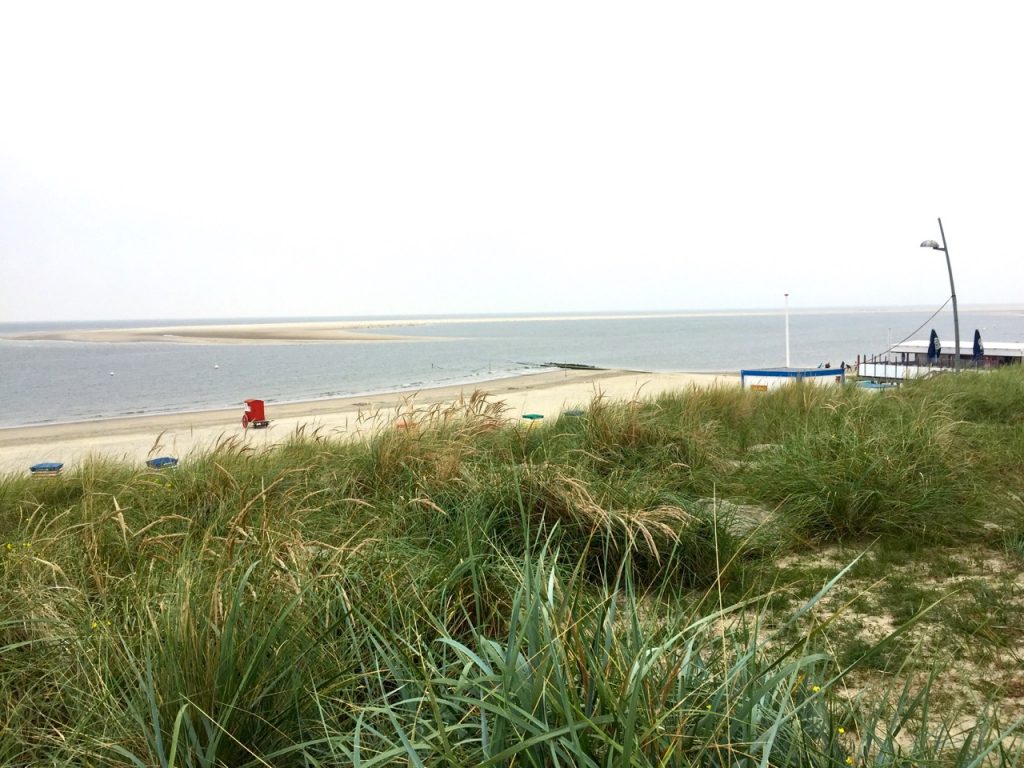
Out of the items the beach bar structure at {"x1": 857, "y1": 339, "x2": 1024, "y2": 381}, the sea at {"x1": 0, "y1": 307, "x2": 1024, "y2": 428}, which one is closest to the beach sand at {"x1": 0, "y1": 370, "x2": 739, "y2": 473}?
the sea at {"x1": 0, "y1": 307, "x2": 1024, "y2": 428}

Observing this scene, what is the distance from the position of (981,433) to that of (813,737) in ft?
18.4

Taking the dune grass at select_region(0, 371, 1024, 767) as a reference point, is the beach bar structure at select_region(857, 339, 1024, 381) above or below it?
below

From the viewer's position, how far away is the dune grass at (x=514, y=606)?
1.61 m

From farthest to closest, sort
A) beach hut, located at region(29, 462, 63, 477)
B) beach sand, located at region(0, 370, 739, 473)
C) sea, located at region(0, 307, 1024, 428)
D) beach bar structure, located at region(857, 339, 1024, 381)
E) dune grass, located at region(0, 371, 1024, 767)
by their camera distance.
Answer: sea, located at region(0, 307, 1024, 428)
beach bar structure, located at region(857, 339, 1024, 381)
beach sand, located at region(0, 370, 739, 473)
beach hut, located at region(29, 462, 63, 477)
dune grass, located at region(0, 371, 1024, 767)

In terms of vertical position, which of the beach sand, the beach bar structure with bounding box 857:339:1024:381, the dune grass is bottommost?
the beach sand

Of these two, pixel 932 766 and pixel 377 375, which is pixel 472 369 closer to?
pixel 377 375

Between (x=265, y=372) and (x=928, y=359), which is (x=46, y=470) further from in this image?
(x=265, y=372)

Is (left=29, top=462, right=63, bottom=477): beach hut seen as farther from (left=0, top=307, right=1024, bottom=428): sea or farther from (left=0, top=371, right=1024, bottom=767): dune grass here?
(left=0, top=307, right=1024, bottom=428): sea

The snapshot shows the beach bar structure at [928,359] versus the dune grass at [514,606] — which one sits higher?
the dune grass at [514,606]

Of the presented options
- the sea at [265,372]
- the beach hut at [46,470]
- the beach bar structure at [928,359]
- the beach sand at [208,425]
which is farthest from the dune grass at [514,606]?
the sea at [265,372]

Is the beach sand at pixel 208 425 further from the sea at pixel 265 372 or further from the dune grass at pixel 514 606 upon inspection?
the dune grass at pixel 514 606

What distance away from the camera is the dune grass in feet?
5.30

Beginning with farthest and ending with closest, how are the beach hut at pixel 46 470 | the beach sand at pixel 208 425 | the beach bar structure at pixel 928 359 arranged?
the beach bar structure at pixel 928 359 < the beach sand at pixel 208 425 < the beach hut at pixel 46 470

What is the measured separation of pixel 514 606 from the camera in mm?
1775
